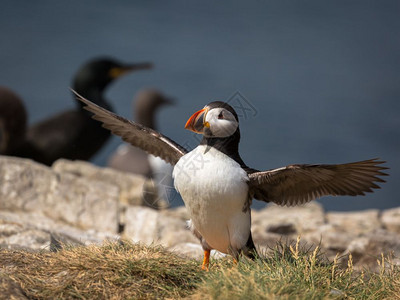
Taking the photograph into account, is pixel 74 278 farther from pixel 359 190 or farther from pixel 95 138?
pixel 95 138

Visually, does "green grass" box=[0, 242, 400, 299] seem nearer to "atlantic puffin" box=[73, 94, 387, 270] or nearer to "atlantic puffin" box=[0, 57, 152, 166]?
"atlantic puffin" box=[73, 94, 387, 270]

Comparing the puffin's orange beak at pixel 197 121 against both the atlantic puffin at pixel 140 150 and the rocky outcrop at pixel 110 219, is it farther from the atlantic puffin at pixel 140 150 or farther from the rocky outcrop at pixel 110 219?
the atlantic puffin at pixel 140 150

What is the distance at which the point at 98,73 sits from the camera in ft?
55.6

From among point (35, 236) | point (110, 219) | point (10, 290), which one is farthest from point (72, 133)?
point (10, 290)

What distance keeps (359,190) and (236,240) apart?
121cm

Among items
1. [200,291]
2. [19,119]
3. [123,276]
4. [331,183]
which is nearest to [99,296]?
[123,276]

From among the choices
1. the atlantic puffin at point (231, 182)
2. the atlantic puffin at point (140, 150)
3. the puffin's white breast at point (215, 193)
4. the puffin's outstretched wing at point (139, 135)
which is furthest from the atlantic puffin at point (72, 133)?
the puffin's white breast at point (215, 193)

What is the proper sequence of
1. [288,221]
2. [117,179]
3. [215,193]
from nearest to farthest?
[215,193] < [288,221] < [117,179]

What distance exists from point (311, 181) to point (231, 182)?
832 mm

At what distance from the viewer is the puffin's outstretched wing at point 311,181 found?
5.19 meters

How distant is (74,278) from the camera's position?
4.53 meters

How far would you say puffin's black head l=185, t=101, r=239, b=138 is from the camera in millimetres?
5219

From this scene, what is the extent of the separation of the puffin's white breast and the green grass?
343 millimetres

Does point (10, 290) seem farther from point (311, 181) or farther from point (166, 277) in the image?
point (311, 181)
